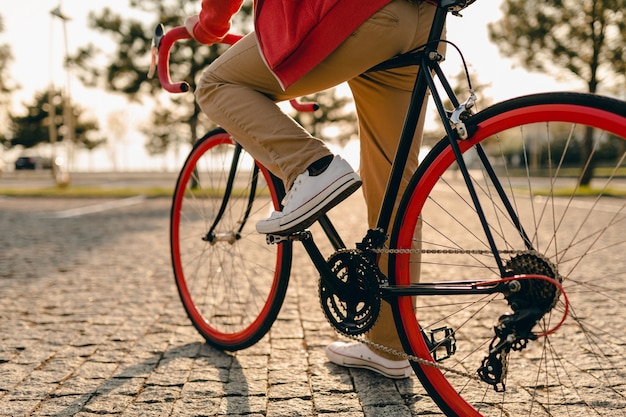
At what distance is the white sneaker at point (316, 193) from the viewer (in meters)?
2.15

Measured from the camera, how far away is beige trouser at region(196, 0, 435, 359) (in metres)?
2.05

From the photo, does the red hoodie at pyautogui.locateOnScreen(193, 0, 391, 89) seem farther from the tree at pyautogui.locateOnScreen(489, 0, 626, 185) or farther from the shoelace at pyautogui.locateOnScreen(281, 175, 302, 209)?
the tree at pyautogui.locateOnScreen(489, 0, 626, 185)

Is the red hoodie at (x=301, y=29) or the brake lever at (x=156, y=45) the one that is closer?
the red hoodie at (x=301, y=29)

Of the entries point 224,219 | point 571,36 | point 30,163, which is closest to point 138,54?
point 571,36

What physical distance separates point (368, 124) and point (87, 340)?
1.89m

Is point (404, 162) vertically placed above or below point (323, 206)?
above

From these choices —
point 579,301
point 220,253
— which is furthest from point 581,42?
point 220,253

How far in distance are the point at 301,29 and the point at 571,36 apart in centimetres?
2194


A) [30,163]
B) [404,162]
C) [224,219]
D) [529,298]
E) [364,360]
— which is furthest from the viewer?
[30,163]

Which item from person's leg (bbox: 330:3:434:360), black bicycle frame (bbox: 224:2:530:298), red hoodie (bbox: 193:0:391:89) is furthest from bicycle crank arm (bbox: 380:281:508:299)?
red hoodie (bbox: 193:0:391:89)

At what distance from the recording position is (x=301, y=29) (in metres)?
2.01

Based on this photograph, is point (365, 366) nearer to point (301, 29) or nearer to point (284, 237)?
point (284, 237)

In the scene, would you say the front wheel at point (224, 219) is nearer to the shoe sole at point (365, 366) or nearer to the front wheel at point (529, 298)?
the shoe sole at point (365, 366)

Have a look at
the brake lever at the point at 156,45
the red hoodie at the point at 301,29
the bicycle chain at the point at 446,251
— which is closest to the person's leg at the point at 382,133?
the bicycle chain at the point at 446,251
